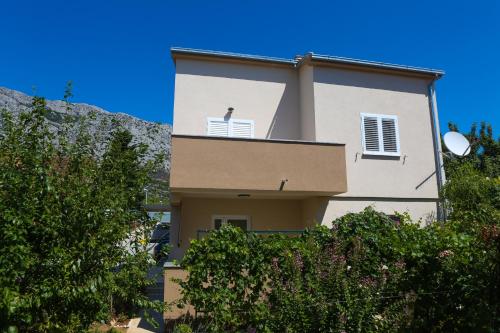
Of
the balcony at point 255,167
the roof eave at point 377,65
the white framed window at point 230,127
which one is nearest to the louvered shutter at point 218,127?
the white framed window at point 230,127

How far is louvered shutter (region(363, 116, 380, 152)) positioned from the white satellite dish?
2.70 m

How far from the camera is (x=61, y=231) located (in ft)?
14.2

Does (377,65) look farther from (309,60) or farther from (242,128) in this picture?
(242,128)

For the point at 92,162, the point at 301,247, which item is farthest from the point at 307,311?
the point at 92,162

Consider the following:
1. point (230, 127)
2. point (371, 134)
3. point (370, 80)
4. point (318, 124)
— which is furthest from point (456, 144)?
point (230, 127)

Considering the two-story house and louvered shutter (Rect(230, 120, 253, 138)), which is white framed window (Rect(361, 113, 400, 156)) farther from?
louvered shutter (Rect(230, 120, 253, 138))

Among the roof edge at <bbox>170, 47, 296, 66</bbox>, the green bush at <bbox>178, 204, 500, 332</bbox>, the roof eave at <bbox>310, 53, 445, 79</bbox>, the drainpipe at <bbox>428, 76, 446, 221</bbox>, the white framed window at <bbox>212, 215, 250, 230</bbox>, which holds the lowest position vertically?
the green bush at <bbox>178, 204, 500, 332</bbox>

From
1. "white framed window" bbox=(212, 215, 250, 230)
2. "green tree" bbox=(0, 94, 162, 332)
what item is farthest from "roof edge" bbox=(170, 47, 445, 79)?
"green tree" bbox=(0, 94, 162, 332)

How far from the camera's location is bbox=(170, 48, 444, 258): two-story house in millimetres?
12164

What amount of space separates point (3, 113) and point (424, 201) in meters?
12.3

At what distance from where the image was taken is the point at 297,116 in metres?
13.3

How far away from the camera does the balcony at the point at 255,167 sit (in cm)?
989

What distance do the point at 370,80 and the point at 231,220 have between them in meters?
6.98

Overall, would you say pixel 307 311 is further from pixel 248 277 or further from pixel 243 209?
pixel 243 209
